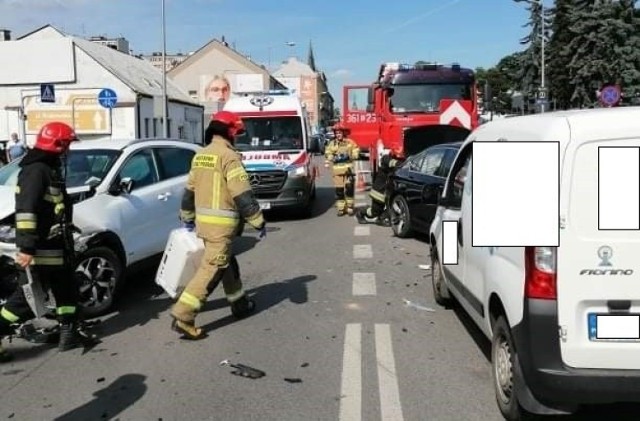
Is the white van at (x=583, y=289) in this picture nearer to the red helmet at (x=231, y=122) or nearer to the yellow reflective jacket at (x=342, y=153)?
the red helmet at (x=231, y=122)

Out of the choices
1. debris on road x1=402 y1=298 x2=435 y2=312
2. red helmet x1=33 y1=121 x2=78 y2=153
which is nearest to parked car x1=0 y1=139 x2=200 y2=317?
red helmet x1=33 y1=121 x2=78 y2=153

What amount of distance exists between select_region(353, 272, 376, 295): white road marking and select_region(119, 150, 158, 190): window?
2.64 metres

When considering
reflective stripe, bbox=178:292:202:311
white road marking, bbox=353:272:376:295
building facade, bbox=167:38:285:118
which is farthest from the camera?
building facade, bbox=167:38:285:118

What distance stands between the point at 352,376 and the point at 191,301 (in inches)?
67.2

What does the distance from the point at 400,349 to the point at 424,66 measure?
40.5 feet

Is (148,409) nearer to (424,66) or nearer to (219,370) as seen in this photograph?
(219,370)

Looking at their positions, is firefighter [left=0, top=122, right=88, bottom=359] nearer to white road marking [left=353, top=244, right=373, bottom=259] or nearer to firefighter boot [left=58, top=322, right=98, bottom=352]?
firefighter boot [left=58, top=322, right=98, bottom=352]

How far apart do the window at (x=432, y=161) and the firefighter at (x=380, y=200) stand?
120 centimetres

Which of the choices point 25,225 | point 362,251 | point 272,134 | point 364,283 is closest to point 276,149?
point 272,134

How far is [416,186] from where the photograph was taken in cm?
1158

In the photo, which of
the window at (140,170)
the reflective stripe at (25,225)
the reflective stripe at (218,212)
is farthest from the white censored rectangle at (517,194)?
the window at (140,170)

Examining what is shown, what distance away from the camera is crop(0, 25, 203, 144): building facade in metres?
36.4

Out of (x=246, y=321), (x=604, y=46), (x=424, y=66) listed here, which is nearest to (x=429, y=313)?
(x=246, y=321)

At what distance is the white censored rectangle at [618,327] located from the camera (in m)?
3.82
